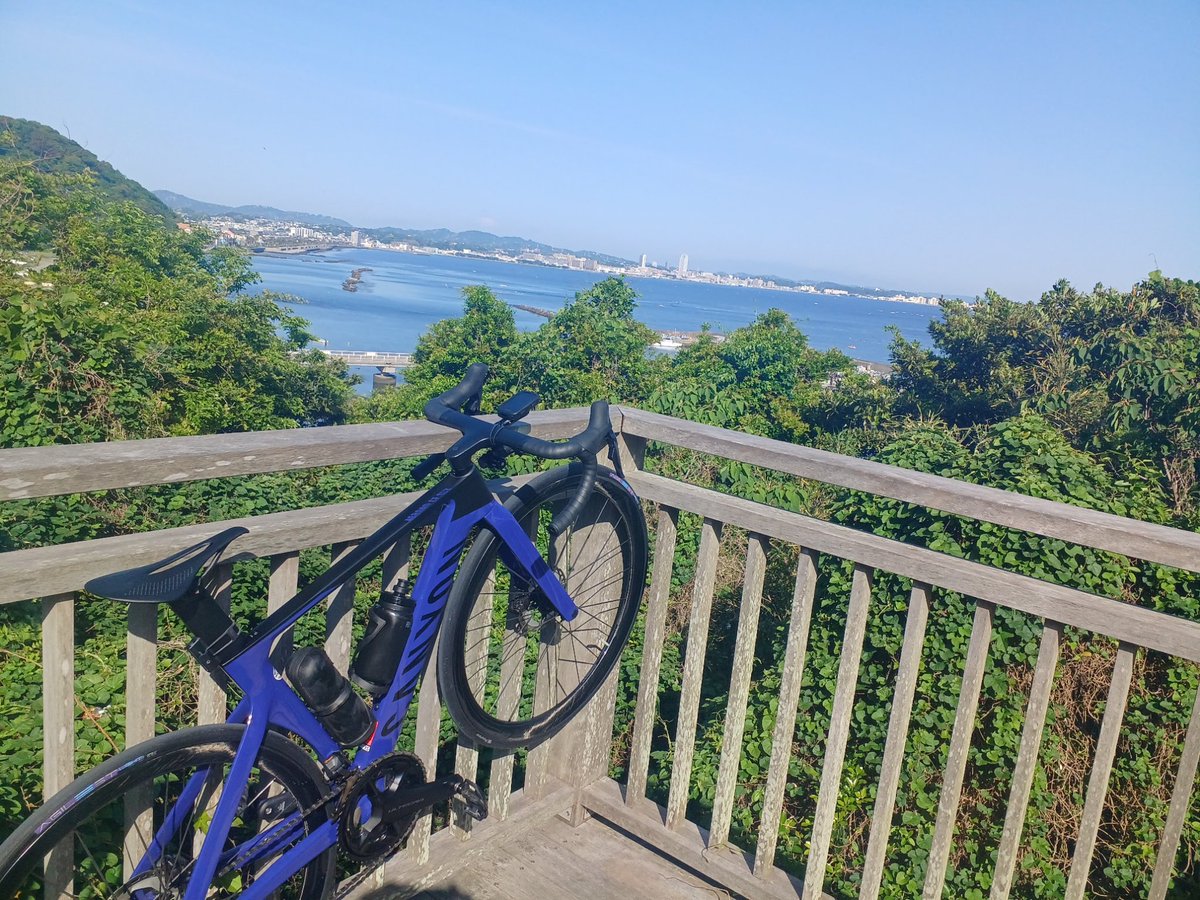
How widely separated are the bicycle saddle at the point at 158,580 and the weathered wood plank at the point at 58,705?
0.08 m

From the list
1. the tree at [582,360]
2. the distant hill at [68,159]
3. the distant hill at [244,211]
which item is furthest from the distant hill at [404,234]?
the tree at [582,360]

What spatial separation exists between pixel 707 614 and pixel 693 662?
0.12m

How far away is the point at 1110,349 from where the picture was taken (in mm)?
15500

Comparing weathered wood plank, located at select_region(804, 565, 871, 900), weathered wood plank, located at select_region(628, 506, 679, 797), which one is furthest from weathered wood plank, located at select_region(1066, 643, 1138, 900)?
weathered wood plank, located at select_region(628, 506, 679, 797)

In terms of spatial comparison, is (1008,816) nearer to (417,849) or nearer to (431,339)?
(417,849)

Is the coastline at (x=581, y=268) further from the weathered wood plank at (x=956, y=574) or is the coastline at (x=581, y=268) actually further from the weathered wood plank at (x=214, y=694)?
the weathered wood plank at (x=214, y=694)

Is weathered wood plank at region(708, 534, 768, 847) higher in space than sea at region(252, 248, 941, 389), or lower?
higher

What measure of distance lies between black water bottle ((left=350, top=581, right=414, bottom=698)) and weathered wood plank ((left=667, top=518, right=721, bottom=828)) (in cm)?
74

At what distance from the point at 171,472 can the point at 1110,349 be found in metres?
16.6

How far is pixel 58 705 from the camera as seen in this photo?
1.46 m

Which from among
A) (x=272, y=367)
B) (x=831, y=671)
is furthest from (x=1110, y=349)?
(x=272, y=367)

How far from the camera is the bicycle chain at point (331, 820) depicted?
164 centimetres

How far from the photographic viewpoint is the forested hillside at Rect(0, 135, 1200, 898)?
4184 millimetres

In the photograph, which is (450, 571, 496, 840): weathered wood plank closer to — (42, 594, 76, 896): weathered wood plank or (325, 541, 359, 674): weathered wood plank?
(325, 541, 359, 674): weathered wood plank
